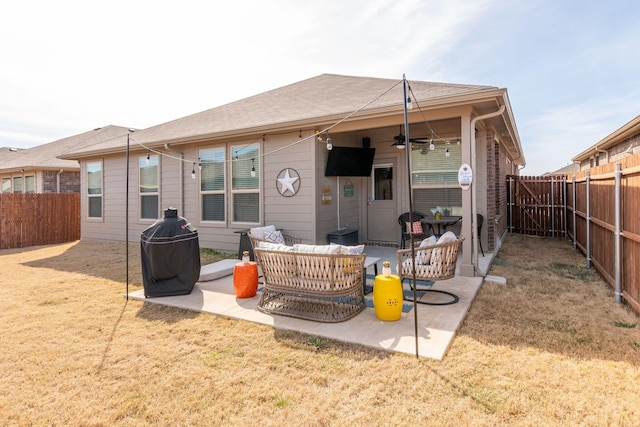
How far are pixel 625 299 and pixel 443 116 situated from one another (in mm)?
3400

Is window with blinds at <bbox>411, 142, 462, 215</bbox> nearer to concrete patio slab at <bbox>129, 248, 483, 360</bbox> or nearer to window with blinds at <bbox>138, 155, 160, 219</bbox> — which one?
concrete patio slab at <bbox>129, 248, 483, 360</bbox>

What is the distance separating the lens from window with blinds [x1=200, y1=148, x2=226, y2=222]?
8.12 m

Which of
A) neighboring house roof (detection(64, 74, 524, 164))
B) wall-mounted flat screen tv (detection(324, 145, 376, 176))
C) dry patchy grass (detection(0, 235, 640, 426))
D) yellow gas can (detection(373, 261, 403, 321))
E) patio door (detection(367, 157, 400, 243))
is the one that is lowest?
dry patchy grass (detection(0, 235, 640, 426))

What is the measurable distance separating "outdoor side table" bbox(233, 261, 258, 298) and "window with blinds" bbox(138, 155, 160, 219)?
221 inches

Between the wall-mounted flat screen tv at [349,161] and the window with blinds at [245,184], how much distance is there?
164 cm

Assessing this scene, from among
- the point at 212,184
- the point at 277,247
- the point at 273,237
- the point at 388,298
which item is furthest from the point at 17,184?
the point at 388,298

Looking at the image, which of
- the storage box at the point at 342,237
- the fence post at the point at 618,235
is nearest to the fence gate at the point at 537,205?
the storage box at the point at 342,237

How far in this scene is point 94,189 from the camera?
10.7 meters

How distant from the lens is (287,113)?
734 centimetres

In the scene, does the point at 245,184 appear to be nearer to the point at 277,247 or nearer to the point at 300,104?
the point at 300,104

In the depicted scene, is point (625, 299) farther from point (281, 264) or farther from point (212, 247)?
point (212, 247)

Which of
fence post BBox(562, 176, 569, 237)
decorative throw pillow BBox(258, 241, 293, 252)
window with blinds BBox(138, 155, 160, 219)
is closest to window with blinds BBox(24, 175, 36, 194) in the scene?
window with blinds BBox(138, 155, 160, 219)

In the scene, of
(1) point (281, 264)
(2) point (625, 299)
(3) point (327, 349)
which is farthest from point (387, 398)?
(2) point (625, 299)

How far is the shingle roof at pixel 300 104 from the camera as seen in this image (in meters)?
5.83
